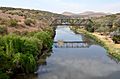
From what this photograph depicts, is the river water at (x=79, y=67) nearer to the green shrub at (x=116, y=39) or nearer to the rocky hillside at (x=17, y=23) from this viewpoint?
the rocky hillside at (x=17, y=23)

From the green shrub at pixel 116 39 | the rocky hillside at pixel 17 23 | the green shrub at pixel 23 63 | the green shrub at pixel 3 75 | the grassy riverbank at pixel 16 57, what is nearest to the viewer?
the green shrub at pixel 3 75

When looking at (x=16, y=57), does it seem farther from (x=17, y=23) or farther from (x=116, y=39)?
(x=116, y=39)

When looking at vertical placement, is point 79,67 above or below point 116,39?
above

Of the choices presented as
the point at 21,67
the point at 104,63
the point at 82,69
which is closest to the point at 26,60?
the point at 21,67

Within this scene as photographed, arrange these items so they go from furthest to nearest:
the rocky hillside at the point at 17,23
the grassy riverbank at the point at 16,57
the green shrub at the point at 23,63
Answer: the rocky hillside at the point at 17,23, the green shrub at the point at 23,63, the grassy riverbank at the point at 16,57

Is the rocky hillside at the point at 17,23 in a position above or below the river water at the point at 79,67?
above

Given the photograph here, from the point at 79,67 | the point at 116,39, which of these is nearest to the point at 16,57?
the point at 79,67

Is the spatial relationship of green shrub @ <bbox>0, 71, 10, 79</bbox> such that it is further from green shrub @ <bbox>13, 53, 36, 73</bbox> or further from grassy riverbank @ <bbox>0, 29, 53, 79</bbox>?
green shrub @ <bbox>13, 53, 36, 73</bbox>

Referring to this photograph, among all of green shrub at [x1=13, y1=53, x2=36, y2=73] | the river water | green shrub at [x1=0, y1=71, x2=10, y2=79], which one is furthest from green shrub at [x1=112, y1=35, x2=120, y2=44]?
green shrub at [x1=0, y1=71, x2=10, y2=79]

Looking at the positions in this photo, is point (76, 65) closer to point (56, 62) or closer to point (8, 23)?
point (56, 62)

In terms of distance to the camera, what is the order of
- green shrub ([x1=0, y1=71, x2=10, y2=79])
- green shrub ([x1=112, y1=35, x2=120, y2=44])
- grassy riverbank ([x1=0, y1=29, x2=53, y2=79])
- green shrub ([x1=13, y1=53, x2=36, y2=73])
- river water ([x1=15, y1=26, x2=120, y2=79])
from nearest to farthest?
green shrub ([x1=0, y1=71, x2=10, y2=79]), grassy riverbank ([x1=0, y1=29, x2=53, y2=79]), green shrub ([x1=13, y1=53, x2=36, y2=73]), river water ([x1=15, y1=26, x2=120, y2=79]), green shrub ([x1=112, y1=35, x2=120, y2=44])

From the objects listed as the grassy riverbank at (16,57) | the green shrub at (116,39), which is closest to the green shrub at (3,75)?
the grassy riverbank at (16,57)

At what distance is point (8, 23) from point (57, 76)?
35.9 metres

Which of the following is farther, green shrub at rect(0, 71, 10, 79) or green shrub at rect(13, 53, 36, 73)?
green shrub at rect(13, 53, 36, 73)
